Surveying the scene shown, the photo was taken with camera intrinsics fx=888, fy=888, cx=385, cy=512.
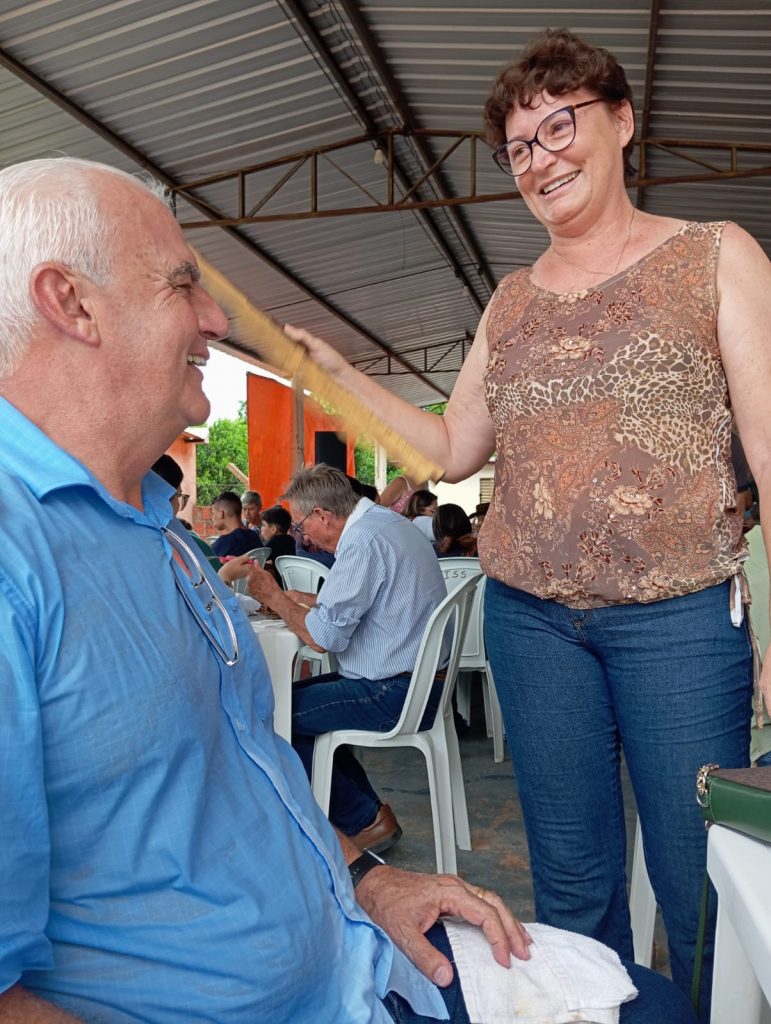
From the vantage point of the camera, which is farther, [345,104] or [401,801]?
[345,104]

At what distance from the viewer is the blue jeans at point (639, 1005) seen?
1.02 meters

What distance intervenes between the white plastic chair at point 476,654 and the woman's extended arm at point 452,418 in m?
2.46

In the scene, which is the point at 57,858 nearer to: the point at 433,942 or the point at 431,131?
the point at 433,942

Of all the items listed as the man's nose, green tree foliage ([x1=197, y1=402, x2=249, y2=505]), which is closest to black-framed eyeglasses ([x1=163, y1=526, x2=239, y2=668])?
the man's nose

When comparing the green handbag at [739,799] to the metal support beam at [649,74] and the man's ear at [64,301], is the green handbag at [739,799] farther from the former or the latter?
the metal support beam at [649,74]

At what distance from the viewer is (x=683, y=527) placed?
4.64ft

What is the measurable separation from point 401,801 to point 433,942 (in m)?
2.68

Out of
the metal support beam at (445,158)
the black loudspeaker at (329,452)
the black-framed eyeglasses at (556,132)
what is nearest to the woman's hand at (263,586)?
the black-framed eyeglasses at (556,132)

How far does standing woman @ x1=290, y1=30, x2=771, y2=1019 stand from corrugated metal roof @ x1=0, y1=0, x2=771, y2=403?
14.6 ft

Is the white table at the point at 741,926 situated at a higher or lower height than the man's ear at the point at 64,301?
lower

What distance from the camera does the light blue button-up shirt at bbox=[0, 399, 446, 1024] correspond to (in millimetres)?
752

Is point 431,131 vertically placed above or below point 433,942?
above

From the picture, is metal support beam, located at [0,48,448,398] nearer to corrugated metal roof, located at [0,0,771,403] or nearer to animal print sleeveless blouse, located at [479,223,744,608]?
corrugated metal roof, located at [0,0,771,403]

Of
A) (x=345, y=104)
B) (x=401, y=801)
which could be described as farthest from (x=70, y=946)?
(x=345, y=104)
